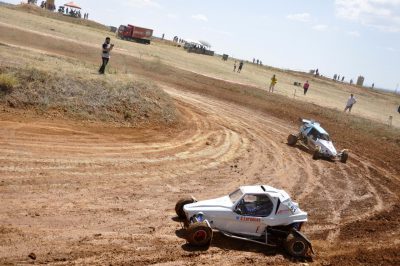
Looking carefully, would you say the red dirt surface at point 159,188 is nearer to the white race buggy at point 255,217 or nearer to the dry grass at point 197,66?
the white race buggy at point 255,217

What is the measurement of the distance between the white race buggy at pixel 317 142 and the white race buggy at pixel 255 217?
12.0m

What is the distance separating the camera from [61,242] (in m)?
10.4

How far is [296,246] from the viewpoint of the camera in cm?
1206

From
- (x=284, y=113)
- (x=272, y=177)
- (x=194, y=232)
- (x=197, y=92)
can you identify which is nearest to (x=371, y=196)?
(x=272, y=177)

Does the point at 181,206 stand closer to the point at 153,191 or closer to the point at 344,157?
the point at 153,191

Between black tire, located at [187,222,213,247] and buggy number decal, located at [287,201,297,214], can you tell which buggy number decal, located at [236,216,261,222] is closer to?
buggy number decal, located at [287,201,297,214]

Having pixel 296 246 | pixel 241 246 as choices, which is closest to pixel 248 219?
pixel 241 246

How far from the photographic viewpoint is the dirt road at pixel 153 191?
35.6 ft

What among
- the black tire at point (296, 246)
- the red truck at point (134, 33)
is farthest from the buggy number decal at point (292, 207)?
the red truck at point (134, 33)

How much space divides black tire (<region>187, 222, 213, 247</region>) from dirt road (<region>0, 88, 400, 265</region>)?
28cm

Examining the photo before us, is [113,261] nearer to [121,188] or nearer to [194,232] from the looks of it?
[194,232]

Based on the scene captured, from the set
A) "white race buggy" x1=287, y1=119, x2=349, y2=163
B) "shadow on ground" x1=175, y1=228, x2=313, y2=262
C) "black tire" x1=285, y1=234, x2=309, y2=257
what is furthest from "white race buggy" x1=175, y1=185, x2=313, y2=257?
"white race buggy" x1=287, y1=119, x2=349, y2=163

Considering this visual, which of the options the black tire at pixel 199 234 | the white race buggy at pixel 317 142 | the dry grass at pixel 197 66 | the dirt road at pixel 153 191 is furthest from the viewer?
the dry grass at pixel 197 66

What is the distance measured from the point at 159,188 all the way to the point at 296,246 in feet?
17.8
